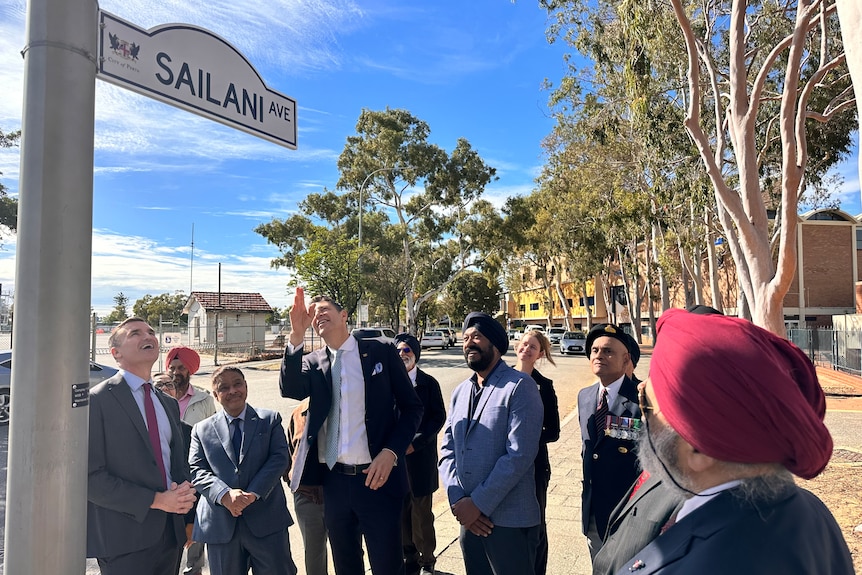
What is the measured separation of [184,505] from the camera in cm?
281

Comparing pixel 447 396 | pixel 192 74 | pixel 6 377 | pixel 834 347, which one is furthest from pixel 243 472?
pixel 834 347

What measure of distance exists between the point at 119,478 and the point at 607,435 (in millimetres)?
2512

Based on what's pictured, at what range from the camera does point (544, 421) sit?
156 inches

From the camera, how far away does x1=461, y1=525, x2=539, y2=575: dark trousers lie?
294 cm

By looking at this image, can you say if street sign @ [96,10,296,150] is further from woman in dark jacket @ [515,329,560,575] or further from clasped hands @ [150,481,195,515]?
woman in dark jacket @ [515,329,560,575]

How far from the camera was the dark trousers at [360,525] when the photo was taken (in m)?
3.13

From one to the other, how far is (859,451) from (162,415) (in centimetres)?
884

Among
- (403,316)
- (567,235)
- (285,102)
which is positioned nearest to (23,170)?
(285,102)

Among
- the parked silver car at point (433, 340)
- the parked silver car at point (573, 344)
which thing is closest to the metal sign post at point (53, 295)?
the parked silver car at point (573, 344)

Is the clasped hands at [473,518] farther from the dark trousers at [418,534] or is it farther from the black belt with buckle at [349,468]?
the dark trousers at [418,534]

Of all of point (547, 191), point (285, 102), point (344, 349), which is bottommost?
point (344, 349)

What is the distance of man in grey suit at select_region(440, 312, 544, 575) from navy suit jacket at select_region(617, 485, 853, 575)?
5.85 feet

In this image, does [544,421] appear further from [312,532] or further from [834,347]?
[834,347]

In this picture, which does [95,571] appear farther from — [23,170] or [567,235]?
[567,235]
